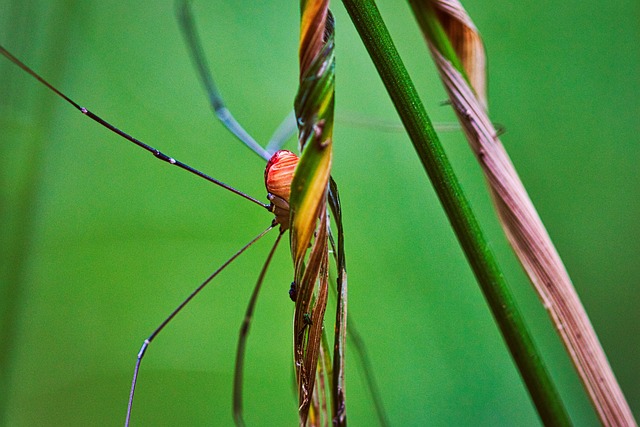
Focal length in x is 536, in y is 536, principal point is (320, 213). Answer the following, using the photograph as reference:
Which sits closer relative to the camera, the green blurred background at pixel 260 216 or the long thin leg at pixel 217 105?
the long thin leg at pixel 217 105

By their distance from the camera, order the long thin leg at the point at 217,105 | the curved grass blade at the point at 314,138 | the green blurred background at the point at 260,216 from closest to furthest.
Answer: the curved grass blade at the point at 314,138, the long thin leg at the point at 217,105, the green blurred background at the point at 260,216

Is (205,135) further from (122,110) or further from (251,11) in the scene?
(251,11)

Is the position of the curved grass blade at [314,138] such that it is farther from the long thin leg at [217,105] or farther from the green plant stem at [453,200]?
the long thin leg at [217,105]

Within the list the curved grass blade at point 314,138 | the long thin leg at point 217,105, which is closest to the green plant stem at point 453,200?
the curved grass blade at point 314,138

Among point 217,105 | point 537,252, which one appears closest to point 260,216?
point 217,105

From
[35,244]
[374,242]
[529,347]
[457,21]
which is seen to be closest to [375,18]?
[457,21]

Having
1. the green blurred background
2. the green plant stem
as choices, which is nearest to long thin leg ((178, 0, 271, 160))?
the green blurred background
